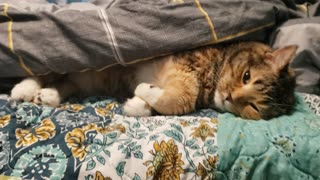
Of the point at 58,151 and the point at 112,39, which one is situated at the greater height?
the point at 112,39

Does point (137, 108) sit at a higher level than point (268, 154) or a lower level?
higher

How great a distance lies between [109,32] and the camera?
1.21 m

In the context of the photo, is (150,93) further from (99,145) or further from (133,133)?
(99,145)

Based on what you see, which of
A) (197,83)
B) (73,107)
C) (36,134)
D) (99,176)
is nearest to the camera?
(99,176)

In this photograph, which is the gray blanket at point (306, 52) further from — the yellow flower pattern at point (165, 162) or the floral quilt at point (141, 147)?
the yellow flower pattern at point (165, 162)

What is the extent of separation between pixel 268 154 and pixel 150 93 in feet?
1.58

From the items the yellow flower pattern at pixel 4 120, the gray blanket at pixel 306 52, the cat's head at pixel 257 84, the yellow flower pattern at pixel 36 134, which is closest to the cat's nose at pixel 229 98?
the cat's head at pixel 257 84

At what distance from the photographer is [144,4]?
4.19ft

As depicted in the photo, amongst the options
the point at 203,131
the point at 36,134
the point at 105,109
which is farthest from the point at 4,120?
the point at 203,131

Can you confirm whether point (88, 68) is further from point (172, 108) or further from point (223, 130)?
point (223, 130)

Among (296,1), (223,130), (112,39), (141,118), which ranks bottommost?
(223,130)

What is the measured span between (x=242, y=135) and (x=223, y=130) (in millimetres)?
64

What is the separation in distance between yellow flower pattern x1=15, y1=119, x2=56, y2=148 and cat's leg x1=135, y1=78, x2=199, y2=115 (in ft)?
1.23

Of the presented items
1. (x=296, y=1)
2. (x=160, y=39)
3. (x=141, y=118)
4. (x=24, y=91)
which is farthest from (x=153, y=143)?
(x=296, y=1)
